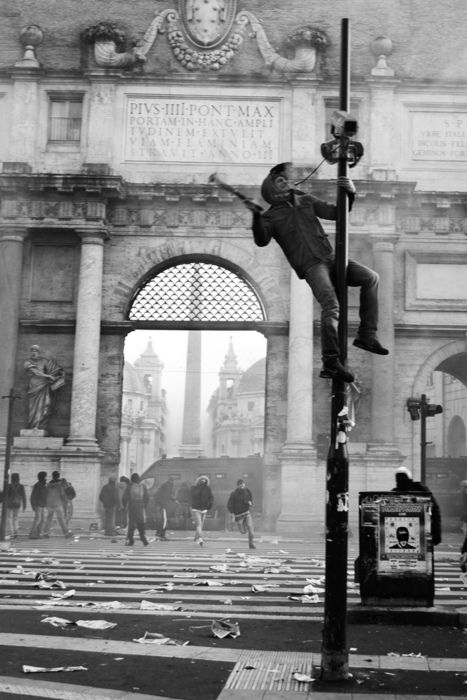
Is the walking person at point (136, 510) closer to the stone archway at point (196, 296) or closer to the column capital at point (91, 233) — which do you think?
the stone archway at point (196, 296)

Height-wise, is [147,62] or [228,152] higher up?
[147,62]

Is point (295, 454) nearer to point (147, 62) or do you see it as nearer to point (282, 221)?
point (147, 62)

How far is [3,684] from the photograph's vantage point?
22.0 ft

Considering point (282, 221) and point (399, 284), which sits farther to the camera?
point (399, 284)

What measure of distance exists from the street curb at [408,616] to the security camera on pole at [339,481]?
3.14 metres

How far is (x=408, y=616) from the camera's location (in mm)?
10195

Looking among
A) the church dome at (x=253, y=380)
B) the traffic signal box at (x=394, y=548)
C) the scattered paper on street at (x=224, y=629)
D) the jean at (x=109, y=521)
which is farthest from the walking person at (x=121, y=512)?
the church dome at (x=253, y=380)

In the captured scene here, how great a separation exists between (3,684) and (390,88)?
25770 millimetres

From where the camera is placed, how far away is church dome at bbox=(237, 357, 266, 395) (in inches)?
4968

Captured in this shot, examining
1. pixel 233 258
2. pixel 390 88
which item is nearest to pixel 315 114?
pixel 390 88

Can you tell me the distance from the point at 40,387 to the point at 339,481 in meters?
21.7

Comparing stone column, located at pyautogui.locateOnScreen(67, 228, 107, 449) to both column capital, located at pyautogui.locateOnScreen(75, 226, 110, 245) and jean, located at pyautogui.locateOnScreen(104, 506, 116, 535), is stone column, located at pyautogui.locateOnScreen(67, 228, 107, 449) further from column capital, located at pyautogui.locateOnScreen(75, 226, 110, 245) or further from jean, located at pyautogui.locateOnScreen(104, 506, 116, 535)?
jean, located at pyautogui.locateOnScreen(104, 506, 116, 535)

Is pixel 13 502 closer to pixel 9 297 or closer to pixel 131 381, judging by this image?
pixel 9 297

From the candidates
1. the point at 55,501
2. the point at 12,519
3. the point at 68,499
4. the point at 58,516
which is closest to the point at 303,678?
the point at 55,501
